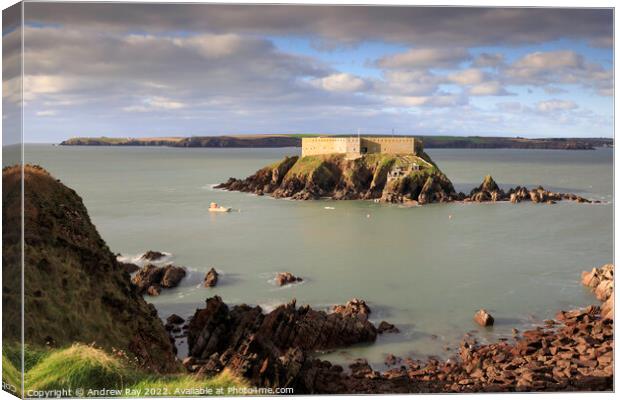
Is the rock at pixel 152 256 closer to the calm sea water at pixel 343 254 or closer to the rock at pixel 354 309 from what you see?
the calm sea water at pixel 343 254

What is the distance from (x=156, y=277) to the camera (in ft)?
53.8

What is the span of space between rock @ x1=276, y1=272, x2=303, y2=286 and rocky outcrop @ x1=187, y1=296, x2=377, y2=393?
5.38 feet

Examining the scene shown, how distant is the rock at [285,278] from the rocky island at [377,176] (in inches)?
908

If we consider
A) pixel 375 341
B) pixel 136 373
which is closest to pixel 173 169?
pixel 375 341

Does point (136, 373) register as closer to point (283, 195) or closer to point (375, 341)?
point (375, 341)

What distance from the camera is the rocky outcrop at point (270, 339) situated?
31.9 feet

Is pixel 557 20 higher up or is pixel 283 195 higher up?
pixel 557 20

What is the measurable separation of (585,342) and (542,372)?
1.73 metres

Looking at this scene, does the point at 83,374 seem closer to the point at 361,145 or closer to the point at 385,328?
the point at 385,328

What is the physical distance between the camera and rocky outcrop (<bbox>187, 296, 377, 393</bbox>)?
9.73 metres

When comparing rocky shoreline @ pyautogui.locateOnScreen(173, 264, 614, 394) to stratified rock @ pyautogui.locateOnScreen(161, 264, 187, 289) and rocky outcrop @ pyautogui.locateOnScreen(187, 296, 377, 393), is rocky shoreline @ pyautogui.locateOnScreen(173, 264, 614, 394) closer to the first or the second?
rocky outcrop @ pyautogui.locateOnScreen(187, 296, 377, 393)

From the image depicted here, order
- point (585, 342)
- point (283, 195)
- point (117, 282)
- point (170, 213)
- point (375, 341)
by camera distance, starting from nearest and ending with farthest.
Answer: point (117, 282), point (585, 342), point (375, 341), point (170, 213), point (283, 195)

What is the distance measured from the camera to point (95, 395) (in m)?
8.62

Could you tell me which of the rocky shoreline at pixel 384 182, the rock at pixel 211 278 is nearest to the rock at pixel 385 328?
the rock at pixel 211 278
